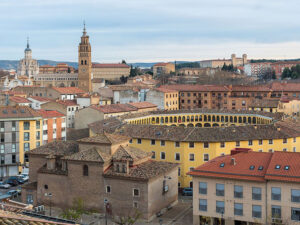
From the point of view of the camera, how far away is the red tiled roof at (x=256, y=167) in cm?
3653

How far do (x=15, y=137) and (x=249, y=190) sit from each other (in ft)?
124

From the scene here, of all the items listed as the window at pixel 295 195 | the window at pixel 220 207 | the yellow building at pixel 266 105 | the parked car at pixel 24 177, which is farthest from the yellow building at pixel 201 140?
the yellow building at pixel 266 105

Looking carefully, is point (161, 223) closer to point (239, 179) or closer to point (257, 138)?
point (239, 179)

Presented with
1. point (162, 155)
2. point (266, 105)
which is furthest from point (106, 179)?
point (266, 105)

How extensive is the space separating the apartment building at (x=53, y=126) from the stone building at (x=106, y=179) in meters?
21.7

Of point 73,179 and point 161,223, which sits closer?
point 161,223

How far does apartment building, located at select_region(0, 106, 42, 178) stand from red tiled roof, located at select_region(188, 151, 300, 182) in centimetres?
3313

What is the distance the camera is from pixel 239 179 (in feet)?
124

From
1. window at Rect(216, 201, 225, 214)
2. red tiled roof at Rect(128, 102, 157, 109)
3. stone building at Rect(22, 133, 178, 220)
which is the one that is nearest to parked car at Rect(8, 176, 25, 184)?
stone building at Rect(22, 133, 178, 220)

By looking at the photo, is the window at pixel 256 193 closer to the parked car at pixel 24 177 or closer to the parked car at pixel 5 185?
the parked car at pixel 5 185

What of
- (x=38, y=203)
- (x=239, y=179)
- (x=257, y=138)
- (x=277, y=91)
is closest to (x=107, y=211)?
(x=38, y=203)

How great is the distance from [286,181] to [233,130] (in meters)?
21.0

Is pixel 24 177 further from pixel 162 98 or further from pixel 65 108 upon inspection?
pixel 162 98

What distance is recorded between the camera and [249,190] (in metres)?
37.8
